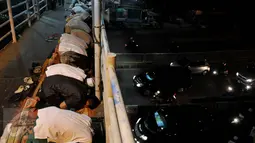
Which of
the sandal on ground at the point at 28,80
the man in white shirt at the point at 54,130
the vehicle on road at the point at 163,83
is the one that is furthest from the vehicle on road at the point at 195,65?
the man in white shirt at the point at 54,130

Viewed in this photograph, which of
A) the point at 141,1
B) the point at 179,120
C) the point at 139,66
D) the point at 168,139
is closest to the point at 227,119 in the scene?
the point at 179,120

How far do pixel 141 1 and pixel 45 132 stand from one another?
25.7m

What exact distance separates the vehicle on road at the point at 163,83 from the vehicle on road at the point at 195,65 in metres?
1.23

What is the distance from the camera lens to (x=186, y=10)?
32688 mm

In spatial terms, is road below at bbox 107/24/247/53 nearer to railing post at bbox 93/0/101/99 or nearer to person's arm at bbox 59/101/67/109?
railing post at bbox 93/0/101/99

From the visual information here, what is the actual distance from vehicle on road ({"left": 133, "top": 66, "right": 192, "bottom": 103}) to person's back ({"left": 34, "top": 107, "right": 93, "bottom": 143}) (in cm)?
991

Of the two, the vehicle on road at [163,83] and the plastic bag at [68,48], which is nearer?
the plastic bag at [68,48]

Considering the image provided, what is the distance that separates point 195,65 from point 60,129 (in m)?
13.9

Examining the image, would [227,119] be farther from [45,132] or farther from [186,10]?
[186,10]

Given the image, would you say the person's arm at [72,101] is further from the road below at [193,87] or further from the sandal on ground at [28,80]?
A: the road below at [193,87]

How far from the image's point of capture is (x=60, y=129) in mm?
2992

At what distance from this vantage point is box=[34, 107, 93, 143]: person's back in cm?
293

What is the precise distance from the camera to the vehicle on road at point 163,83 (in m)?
12.9

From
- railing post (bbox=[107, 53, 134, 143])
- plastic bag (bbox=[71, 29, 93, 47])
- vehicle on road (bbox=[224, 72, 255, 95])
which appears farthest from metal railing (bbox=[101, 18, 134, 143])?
vehicle on road (bbox=[224, 72, 255, 95])
